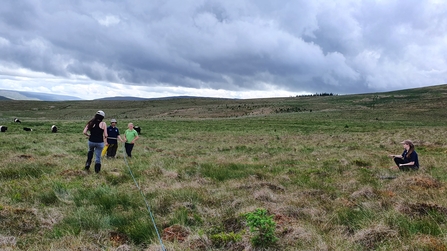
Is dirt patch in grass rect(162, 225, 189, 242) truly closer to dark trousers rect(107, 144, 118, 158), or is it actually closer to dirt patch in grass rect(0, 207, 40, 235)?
dirt patch in grass rect(0, 207, 40, 235)

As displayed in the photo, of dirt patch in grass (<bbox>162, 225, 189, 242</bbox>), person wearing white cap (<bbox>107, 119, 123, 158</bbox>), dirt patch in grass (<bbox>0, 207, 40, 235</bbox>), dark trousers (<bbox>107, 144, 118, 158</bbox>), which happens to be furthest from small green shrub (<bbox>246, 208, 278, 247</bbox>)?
dark trousers (<bbox>107, 144, 118, 158</bbox>)

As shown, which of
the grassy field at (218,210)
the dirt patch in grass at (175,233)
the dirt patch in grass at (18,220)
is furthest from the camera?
the dirt patch in grass at (18,220)

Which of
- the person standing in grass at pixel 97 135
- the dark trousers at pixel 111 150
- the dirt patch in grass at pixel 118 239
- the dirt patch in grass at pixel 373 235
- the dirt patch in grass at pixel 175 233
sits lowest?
the dark trousers at pixel 111 150

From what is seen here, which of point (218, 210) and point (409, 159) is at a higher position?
point (409, 159)

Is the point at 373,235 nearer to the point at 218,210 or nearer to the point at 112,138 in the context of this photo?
the point at 218,210

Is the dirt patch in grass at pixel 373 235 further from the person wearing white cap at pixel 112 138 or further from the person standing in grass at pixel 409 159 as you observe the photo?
the person wearing white cap at pixel 112 138

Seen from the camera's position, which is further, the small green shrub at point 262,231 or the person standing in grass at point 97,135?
the person standing in grass at point 97,135

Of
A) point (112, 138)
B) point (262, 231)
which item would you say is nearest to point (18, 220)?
point (262, 231)

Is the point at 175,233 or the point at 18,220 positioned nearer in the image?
the point at 175,233

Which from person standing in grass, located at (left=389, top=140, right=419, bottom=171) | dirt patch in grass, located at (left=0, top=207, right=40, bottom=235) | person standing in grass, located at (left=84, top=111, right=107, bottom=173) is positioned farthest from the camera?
person standing in grass, located at (left=389, top=140, right=419, bottom=171)

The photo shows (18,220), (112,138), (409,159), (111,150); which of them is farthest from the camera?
(111,150)

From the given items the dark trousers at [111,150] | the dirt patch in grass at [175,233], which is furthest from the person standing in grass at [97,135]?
the dirt patch in grass at [175,233]

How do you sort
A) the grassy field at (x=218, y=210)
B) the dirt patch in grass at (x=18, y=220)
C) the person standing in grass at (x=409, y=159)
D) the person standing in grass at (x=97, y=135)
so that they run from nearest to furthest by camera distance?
the grassy field at (x=218, y=210), the dirt patch in grass at (x=18, y=220), the person standing in grass at (x=97, y=135), the person standing in grass at (x=409, y=159)

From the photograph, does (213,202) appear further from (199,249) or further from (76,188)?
(76,188)
